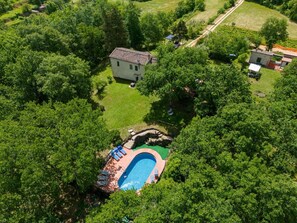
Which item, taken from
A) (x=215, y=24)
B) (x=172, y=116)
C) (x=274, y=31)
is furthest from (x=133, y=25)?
(x=274, y=31)

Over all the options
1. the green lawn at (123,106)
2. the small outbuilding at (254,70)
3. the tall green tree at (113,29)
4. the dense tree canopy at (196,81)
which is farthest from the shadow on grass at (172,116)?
the tall green tree at (113,29)

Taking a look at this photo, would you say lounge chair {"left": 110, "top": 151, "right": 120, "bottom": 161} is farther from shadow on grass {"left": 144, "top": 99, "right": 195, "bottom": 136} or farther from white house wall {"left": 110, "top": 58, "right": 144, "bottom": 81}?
white house wall {"left": 110, "top": 58, "right": 144, "bottom": 81}

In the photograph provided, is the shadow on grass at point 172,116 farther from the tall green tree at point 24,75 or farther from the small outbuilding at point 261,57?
the small outbuilding at point 261,57

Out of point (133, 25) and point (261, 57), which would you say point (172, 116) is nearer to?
point (261, 57)

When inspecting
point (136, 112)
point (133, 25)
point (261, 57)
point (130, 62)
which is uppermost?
point (133, 25)

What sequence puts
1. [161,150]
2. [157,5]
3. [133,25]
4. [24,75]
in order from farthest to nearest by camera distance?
[157,5] → [133,25] → [24,75] → [161,150]

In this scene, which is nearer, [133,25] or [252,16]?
[133,25]
